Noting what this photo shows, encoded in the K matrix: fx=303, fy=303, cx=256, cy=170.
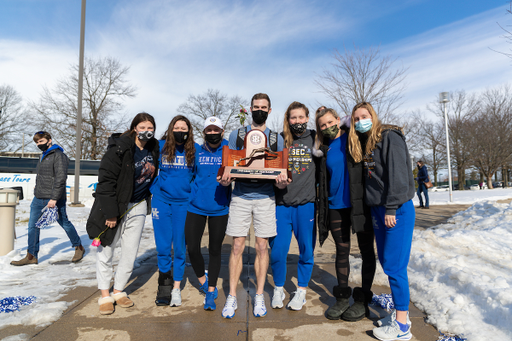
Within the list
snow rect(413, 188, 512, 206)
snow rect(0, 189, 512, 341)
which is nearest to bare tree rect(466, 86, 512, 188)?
snow rect(413, 188, 512, 206)

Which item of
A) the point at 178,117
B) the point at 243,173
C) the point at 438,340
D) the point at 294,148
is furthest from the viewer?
the point at 178,117

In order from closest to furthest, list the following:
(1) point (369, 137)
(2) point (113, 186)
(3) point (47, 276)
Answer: (1) point (369, 137) < (2) point (113, 186) < (3) point (47, 276)

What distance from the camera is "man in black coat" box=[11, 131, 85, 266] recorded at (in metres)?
4.92

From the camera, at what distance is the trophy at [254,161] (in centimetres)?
289

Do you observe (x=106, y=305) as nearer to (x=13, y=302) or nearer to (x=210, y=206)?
(x=13, y=302)

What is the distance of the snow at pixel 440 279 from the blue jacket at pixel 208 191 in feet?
5.82

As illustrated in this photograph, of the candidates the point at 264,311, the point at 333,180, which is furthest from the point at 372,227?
the point at 264,311

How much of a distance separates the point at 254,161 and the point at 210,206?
0.75 m

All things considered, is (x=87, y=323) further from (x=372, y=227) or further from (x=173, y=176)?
(x=372, y=227)

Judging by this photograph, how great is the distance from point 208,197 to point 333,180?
4.43 feet

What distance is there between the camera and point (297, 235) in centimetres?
326

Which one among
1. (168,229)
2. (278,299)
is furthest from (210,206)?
(278,299)

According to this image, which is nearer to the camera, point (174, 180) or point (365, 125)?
point (365, 125)

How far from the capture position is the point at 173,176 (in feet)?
11.2
